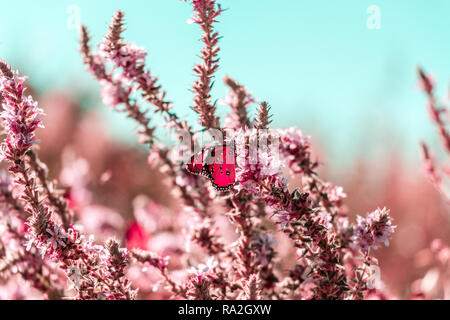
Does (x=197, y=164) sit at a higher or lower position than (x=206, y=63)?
lower

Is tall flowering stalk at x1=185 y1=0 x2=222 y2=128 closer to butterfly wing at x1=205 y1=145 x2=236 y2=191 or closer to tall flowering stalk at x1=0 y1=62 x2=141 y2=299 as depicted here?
butterfly wing at x1=205 y1=145 x2=236 y2=191

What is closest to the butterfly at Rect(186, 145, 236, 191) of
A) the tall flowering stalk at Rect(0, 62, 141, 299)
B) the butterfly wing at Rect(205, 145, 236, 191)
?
the butterfly wing at Rect(205, 145, 236, 191)

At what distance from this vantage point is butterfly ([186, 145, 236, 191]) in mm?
1368

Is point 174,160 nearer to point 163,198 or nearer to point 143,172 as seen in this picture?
point 163,198

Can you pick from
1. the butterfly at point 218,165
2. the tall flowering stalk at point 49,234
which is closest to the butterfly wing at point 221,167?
the butterfly at point 218,165

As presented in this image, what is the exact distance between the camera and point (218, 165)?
1.44 metres

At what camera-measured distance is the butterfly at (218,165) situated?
1368mm

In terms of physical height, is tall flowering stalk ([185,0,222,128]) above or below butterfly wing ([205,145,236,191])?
above

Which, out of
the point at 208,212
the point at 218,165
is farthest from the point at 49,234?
the point at 208,212

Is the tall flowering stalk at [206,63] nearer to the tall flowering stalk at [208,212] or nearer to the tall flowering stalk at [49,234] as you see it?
the tall flowering stalk at [208,212]

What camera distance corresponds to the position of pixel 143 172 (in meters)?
6.43

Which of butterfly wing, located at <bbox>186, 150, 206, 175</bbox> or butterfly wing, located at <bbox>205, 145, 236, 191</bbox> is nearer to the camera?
butterfly wing, located at <bbox>205, 145, 236, 191</bbox>

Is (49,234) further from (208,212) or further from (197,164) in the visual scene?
(208,212)

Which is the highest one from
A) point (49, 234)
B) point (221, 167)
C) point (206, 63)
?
point (206, 63)
